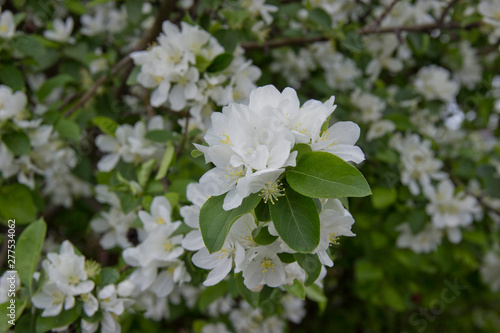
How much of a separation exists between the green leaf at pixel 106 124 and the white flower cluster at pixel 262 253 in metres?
0.91

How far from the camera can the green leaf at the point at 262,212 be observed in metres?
1.06

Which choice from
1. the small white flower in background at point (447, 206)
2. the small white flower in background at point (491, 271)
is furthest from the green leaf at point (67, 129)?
the small white flower in background at point (491, 271)

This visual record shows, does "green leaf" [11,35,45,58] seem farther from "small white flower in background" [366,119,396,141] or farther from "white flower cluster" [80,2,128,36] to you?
"small white flower in background" [366,119,396,141]

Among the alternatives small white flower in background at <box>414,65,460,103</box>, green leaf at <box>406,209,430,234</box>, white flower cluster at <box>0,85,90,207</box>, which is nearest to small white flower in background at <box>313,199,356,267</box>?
white flower cluster at <box>0,85,90,207</box>

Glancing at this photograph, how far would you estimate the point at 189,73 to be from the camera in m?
1.68

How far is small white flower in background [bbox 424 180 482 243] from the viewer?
2.46 metres

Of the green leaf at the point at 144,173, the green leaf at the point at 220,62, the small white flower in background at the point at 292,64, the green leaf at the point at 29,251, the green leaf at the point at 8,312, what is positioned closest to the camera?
the green leaf at the point at 8,312

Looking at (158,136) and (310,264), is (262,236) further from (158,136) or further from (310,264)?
(158,136)

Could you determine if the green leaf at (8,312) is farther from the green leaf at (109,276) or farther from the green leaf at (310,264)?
the green leaf at (310,264)

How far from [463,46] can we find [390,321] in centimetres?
234

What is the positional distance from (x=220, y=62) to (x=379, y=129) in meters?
1.25

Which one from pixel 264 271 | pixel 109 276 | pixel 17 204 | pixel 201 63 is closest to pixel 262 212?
pixel 264 271

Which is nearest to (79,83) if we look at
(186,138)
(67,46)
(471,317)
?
(67,46)

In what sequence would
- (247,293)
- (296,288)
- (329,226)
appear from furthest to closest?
1. (296,288)
2. (247,293)
3. (329,226)
